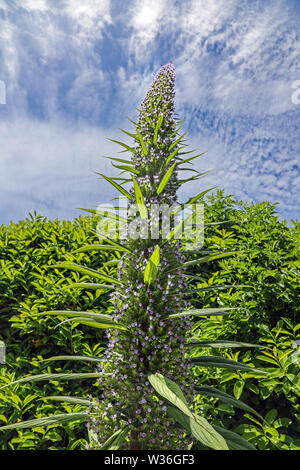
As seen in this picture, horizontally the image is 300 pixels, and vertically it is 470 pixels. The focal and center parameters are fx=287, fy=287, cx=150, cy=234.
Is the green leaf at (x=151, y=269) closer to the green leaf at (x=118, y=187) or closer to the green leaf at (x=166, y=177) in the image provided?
the green leaf at (x=166, y=177)

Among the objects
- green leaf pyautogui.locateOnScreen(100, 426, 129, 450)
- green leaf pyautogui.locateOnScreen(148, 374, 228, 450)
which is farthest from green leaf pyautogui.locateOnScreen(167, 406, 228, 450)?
green leaf pyautogui.locateOnScreen(100, 426, 129, 450)

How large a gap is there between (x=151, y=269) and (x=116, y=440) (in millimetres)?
853

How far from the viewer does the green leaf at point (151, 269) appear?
148 centimetres

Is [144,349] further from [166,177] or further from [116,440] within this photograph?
[166,177]

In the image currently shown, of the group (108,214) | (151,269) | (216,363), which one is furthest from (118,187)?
(216,363)

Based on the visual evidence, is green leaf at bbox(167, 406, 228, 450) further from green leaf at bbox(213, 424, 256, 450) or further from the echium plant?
green leaf at bbox(213, 424, 256, 450)

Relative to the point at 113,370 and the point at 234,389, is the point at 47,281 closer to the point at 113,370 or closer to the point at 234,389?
the point at 113,370

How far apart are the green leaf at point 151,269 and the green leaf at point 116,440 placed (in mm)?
751

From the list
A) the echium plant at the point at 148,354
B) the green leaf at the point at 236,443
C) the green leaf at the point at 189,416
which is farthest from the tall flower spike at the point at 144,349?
the green leaf at the point at 236,443

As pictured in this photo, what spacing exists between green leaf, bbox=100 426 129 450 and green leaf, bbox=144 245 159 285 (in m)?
0.75

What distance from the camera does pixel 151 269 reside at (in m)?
1.54
